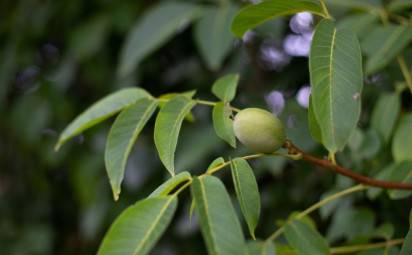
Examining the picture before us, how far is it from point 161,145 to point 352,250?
0.87 ft

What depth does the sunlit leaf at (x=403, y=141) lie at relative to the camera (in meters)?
0.79

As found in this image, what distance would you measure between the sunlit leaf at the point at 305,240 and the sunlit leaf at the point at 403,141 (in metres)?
0.19

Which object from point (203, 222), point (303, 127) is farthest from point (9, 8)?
point (203, 222)

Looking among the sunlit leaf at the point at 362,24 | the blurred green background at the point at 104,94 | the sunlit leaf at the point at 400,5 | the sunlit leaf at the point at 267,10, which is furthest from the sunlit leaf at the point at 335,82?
the blurred green background at the point at 104,94

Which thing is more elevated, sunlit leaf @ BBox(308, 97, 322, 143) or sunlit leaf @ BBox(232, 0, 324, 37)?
sunlit leaf @ BBox(232, 0, 324, 37)

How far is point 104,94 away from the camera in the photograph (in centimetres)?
160

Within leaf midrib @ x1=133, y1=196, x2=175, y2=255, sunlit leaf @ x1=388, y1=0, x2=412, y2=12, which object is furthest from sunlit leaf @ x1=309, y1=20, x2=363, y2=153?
sunlit leaf @ x1=388, y1=0, x2=412, y2=12

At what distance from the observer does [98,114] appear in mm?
718

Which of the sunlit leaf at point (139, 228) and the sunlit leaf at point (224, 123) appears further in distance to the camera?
the sunlit leaf at point (224, 123)

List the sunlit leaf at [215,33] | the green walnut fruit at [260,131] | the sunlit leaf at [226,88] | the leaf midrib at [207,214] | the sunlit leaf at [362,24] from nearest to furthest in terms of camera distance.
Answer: the leaf midrib at [207,214]
the green walnut fruit at [260,131]
the sunlit leaf at [226,88]
the sunlit leaf at [362,24]
the sunlit leaf at [215,33]

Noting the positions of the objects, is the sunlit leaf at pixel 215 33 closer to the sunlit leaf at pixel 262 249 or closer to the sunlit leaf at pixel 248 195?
the sunlit leaf at pixel 262 249

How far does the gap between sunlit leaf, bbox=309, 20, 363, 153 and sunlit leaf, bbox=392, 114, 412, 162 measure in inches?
11.2

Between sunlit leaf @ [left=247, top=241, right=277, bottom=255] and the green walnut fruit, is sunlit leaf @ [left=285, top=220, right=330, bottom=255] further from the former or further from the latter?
the green walnut fruit

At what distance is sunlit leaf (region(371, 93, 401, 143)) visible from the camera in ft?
2.77
